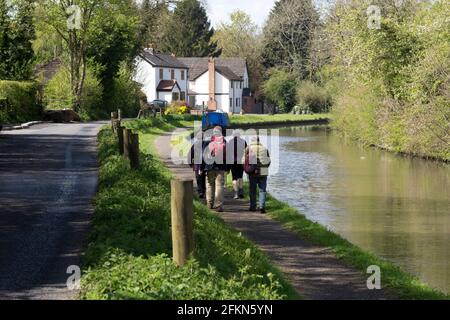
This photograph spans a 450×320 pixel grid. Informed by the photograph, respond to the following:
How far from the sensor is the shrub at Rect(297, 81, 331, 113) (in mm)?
96750

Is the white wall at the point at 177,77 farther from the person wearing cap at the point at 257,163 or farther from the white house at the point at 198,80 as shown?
the person wearing cap at the point at 257,163

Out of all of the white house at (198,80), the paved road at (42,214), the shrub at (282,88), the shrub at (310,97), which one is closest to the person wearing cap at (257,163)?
the paved road at (42,214)

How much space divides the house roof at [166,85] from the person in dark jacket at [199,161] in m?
79.8

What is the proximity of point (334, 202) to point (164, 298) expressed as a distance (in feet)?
58.0

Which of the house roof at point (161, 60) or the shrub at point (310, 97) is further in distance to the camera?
the house roof at point (161, 60)

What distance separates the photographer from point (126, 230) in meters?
12.6

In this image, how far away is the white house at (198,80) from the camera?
101m

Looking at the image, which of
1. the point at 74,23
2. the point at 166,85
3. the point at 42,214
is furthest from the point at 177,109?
the point at 42,214

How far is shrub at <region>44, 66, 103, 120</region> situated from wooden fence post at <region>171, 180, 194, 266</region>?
1912 inches

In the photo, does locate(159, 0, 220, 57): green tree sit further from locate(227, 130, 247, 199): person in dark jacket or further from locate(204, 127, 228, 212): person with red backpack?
locate(204, 127, 228, 212): person with red backpack

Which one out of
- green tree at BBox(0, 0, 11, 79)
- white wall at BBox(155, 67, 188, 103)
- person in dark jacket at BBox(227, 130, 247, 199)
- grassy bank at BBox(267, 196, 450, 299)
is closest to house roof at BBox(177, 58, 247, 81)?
white wall at BBox(155, 67, 188, 103)
